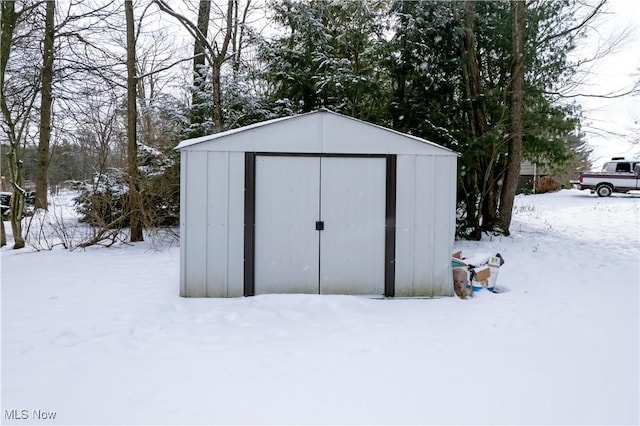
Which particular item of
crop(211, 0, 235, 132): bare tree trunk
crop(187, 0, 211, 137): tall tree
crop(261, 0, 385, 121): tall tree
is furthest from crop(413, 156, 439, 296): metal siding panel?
crop(187, 0, 211, 137): tall tree

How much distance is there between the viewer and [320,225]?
15.9 feet

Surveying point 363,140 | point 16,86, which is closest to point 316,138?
point 363,140

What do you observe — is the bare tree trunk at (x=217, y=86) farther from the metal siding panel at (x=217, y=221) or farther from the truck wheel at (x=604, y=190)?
the truck wheel at (x=604, y=190)

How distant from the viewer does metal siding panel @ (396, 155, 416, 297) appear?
486cm

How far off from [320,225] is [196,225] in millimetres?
1349

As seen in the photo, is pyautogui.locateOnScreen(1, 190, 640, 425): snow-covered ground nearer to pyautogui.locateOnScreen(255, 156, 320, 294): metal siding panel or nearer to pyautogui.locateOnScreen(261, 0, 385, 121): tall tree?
pyautogui.locateOnScreen(255, 156, 320, 294): metal siding panel

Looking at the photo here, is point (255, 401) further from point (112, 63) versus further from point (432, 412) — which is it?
point (112, 63)

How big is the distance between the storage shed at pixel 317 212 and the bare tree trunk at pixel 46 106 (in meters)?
5.94

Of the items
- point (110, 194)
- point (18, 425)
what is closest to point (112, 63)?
point (110, 194)

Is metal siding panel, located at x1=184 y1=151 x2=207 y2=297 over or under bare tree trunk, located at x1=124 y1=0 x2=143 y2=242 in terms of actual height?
under

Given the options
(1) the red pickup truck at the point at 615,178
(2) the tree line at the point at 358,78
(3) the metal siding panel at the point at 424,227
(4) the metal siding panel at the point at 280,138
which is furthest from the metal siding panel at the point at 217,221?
(1) the red pickup truck at the point at 615,178

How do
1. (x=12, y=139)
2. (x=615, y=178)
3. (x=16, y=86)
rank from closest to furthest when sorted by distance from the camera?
1. (x=12, y=139)
2. (x=16, y=86)
3. (x=615, y=178)

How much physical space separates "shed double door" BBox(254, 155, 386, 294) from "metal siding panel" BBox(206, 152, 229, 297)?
351mm

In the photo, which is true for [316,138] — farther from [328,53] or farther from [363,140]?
[328,53]
